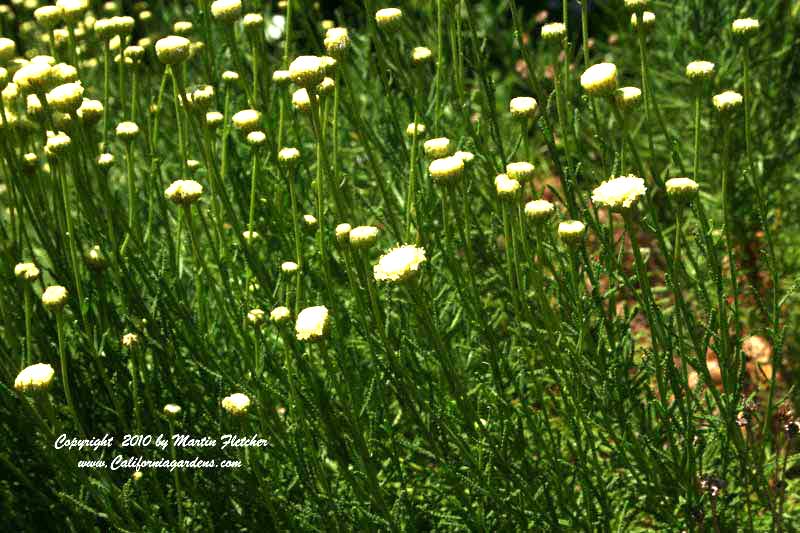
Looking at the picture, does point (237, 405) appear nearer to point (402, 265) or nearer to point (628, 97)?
point (402, 265)

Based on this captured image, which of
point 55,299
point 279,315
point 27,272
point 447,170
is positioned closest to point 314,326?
point 279,315

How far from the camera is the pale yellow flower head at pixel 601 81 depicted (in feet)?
3.52

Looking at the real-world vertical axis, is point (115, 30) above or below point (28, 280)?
above

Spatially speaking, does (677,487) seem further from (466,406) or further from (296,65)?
(296,65)

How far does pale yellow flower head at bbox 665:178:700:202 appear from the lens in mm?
1093

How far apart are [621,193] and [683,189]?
3.7 inches

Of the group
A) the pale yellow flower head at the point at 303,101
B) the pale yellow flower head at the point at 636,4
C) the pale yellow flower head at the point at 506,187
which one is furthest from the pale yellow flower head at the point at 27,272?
the pale yellow flower head at the point at 636,4

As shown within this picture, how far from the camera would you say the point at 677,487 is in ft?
4.37

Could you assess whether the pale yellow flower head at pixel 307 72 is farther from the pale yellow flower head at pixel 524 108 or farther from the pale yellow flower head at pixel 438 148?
the pale yellow flower head at pixel 524 108

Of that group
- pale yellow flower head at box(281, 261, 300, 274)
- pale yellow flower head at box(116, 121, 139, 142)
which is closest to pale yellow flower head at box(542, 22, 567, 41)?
pale yellow flower head at box(281, 261, 300, 274)

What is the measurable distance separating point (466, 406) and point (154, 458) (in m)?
0.55

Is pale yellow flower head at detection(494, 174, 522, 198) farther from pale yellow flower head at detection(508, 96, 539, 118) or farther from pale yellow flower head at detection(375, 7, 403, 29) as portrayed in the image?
pale yellow flower head at detection(375, 7, 403, 29)

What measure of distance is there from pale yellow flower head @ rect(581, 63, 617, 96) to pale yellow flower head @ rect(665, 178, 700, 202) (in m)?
0.13

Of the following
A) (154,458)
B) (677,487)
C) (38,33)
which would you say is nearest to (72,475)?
(154,458)
